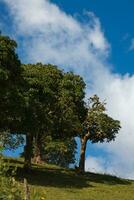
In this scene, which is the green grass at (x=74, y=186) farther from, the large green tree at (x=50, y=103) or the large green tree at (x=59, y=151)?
the large green tree at (x=59, y=151)

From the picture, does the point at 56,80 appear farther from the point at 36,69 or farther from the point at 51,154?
the point at 51,154

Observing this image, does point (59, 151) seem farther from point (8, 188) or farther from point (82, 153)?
point (8, 188)

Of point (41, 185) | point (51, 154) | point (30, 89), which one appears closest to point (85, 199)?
point (41, 185)

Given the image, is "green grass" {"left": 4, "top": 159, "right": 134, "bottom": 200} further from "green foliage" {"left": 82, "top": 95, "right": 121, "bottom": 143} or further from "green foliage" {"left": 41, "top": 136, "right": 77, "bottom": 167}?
"green foliage" {"left": 41, "top": 136, "right": 77, "bottom": 167}

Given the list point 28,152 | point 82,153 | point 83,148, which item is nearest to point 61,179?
point 28,152

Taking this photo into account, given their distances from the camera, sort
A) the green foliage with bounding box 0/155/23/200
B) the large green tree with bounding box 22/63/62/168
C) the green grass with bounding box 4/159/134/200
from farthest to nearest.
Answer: the large green tree with bounding box 22/63/62/168 → the green grass with bounding box 4/159/134/200 → the green foliage with bounding box 0/155/23/200

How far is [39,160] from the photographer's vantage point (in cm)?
8200

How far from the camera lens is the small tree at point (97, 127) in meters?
79.8

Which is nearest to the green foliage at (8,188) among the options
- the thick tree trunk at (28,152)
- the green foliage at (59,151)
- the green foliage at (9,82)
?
the green foliage at (9,82)

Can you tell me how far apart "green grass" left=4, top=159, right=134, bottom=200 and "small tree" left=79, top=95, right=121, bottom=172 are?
907cm

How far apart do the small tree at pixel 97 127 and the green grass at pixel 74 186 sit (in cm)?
907

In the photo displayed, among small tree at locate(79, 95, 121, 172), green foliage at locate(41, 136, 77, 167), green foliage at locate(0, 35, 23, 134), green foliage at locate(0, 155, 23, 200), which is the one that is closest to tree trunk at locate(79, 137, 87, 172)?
small tree at locate(79, 95, 121, 172)

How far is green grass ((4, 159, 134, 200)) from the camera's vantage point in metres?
50.0

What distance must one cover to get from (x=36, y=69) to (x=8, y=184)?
Answer: 52503mm
